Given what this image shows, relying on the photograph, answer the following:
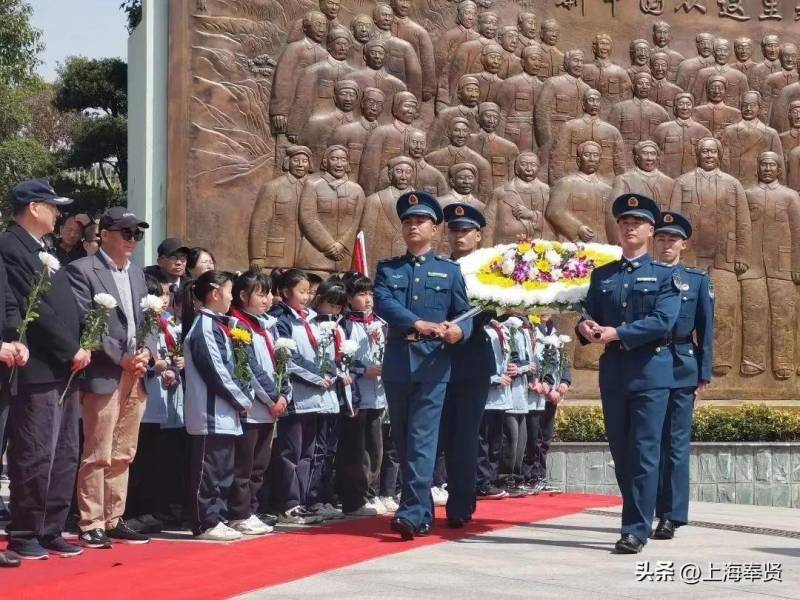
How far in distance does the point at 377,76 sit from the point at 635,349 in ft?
21.2

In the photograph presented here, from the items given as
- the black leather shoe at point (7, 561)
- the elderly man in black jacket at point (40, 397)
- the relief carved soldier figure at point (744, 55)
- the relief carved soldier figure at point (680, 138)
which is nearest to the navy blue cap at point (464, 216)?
the elderly man in black jacket at point (40, 397)

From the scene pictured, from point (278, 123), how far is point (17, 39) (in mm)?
11535

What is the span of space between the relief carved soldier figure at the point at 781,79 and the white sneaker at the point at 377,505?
798 centimetres

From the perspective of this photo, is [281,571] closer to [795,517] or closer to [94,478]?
[94,478]

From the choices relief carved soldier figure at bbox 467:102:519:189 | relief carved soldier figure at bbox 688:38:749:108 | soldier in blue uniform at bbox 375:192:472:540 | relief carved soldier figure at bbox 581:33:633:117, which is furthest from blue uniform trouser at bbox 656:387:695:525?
relief carved soldier figure at bbox 688:38:749:108

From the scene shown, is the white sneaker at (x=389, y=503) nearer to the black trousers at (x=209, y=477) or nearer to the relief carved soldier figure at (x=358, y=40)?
the black trousers at (x=209, y=477)

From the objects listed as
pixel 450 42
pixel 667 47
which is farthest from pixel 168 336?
pixel 667 47

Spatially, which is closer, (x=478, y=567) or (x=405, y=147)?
(x=478, y=567)

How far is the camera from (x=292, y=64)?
12.1 meters

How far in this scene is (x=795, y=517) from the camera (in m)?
9.00

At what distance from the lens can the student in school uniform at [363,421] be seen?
26.9ft

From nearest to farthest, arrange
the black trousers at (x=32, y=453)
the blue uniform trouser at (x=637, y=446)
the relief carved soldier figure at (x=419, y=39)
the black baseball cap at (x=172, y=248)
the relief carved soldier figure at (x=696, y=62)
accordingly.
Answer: the black trousers at (x=32, y=453), the blue uniform trouser at (x=637, y=446), the black baseball cap at (x=172, y=248), the relief carved soldier figure at (x=419, y=39), the relief carved soldier figure at (x=696, y=62)

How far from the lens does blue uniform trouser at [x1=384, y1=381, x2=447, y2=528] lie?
6875mm

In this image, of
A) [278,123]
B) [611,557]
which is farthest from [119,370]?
[278,123]
